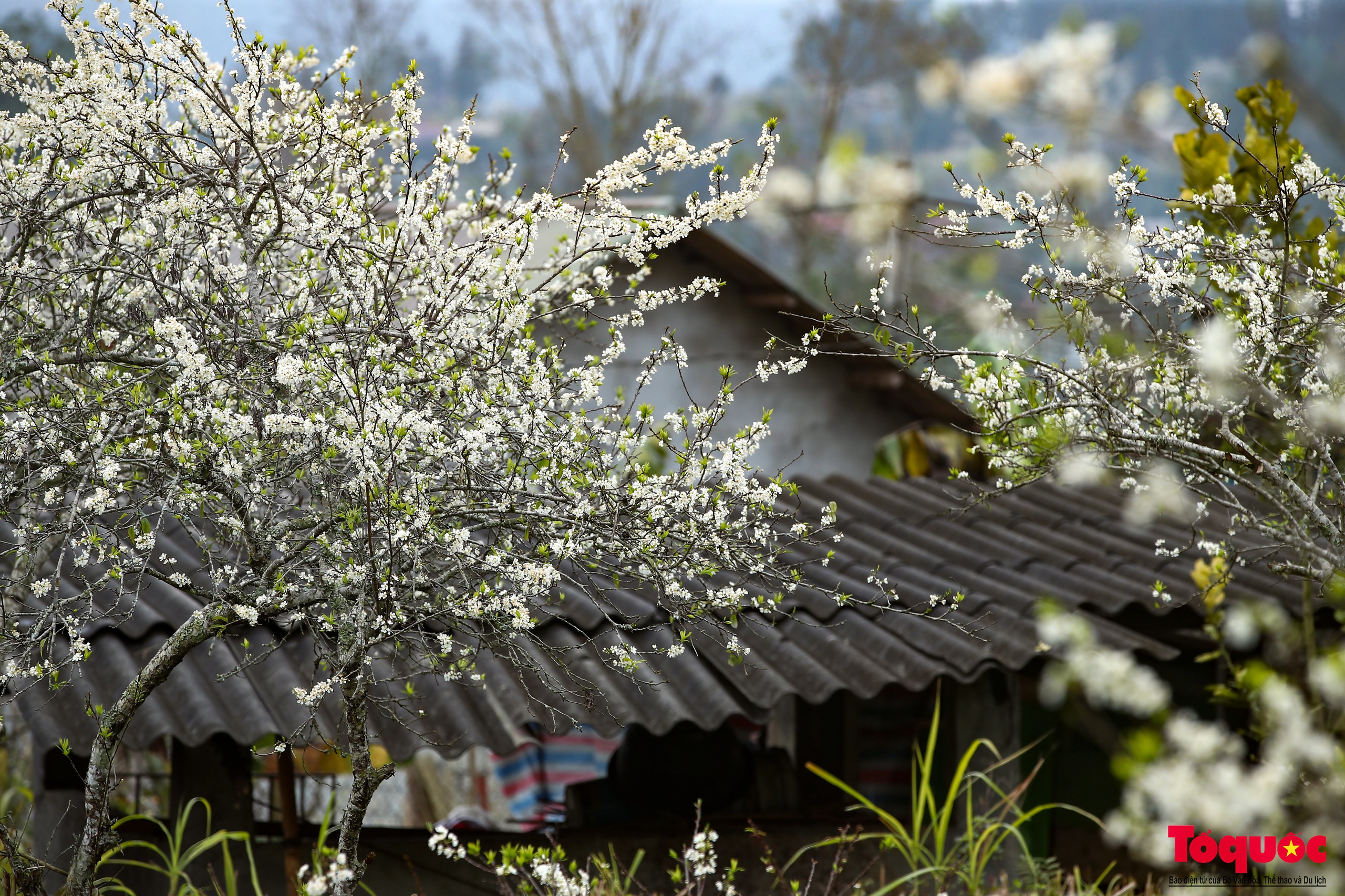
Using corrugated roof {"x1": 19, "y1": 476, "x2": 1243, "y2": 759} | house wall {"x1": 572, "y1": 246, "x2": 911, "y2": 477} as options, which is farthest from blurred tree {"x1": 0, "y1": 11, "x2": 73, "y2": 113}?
corrugated roof {"x1": 19, "y1": 476, "x2": 1243, "y2": 759}

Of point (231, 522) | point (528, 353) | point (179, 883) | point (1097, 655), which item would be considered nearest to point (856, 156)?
point (528, 353)

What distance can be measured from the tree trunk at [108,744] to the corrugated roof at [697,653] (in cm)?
36

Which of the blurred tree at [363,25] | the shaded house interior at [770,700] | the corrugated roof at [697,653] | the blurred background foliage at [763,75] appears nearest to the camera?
the corrugated roof at [697,653]

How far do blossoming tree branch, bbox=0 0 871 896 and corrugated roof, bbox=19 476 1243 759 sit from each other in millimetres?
356

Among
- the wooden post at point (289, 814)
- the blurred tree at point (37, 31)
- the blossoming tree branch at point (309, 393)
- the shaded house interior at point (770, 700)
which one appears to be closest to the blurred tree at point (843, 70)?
the blurred tree at point (37, 31)

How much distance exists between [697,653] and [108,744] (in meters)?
2.58

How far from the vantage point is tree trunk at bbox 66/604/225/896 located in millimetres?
2969

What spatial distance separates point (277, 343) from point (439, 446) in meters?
0.59

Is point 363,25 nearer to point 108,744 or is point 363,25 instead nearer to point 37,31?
point 37,31

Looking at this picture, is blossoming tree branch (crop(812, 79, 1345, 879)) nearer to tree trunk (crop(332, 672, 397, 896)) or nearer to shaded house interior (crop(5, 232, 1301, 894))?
shaded house interior (crop(5, 232, 1301, 894))

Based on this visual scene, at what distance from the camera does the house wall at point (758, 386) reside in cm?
959

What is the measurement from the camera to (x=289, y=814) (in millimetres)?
4484

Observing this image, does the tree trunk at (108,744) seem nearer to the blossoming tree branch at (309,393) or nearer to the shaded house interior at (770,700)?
the blossoming tree branch at (309,393)
